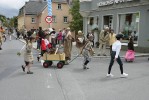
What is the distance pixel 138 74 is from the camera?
12.3 metres

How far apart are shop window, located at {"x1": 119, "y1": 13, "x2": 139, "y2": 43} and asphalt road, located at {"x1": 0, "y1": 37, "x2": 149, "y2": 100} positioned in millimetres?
10388

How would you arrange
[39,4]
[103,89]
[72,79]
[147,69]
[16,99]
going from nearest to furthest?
[16,99] < [103,89] < [72,79] < [147,69] < [39,4]

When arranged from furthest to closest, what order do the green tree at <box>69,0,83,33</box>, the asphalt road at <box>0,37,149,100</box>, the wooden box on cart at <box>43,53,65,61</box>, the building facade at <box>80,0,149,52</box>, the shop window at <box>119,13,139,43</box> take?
the green tree at <box>69,0,83,33</box>, the shop window at <box>119,13,139,43</box>, the building facade at <box>80,0,149,52</box>, the wooden box on cart at <box>43,53,65,61</box>, the asphalt road at <box>0,37,149,100</box>

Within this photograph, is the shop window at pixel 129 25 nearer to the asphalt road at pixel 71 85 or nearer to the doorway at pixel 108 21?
the doorway at pixel 108 21

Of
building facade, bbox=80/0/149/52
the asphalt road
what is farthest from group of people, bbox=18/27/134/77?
building facade, bbox=80/0/149/52

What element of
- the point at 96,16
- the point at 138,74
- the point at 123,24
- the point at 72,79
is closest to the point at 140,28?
the point at 123,24

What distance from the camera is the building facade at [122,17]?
22.6 meters

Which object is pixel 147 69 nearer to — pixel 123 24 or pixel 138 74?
pixel 138 74

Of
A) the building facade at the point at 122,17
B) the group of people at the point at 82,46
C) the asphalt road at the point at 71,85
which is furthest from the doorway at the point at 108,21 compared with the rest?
the asphalt road at the point at 71,85

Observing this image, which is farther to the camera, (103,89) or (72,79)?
(72,79)

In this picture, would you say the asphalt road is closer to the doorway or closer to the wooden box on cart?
the wooden box on cart

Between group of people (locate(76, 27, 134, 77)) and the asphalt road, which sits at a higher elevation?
group of people (locate(76, 27, 134, 77))

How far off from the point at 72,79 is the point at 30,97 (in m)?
3.06

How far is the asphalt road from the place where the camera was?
840cm
